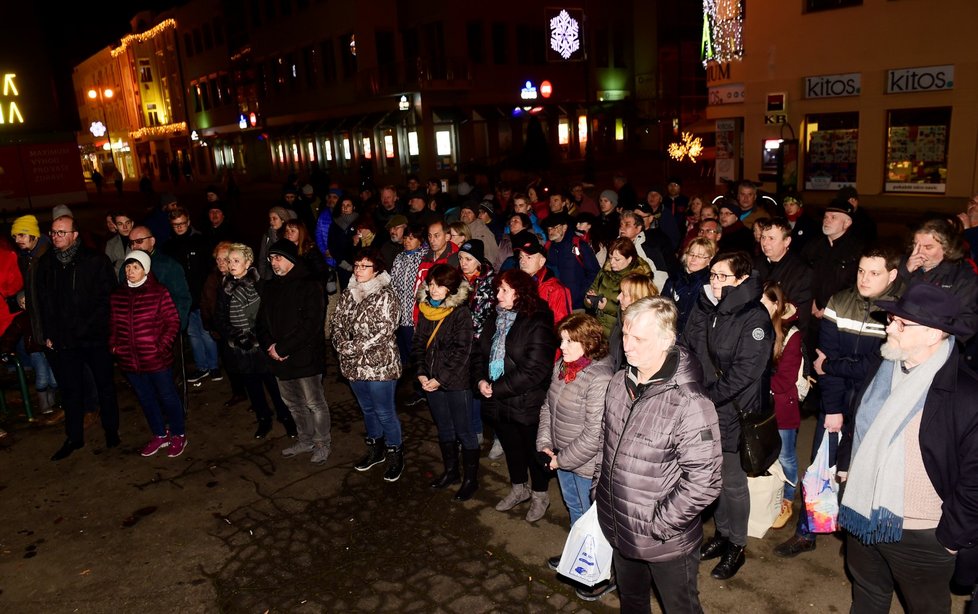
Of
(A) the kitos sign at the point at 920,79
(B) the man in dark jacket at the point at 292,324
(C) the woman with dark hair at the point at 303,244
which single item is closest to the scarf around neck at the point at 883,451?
(B) the man in dark jacket at the point at 292,324

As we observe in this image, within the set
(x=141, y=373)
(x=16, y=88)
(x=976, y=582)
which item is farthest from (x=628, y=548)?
(x=16, y=88)

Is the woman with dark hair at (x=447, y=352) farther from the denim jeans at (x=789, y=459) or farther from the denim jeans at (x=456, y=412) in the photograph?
the denim jeans at (x=789, y=459)

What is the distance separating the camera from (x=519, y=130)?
38.2m

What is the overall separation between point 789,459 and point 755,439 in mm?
1041

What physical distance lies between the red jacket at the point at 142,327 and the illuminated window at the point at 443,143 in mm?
29906

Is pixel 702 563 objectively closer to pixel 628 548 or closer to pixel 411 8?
pixel 628 548

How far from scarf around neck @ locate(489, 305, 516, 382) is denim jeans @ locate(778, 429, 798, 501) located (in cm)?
211

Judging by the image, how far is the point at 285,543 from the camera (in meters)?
5.41

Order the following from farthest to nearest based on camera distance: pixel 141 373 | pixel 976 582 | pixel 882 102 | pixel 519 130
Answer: pixel 519 130, pixel 882 102, pixel 141 373, pixel 976 582

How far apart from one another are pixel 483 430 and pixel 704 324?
3.29 meters

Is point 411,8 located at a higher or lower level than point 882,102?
higher

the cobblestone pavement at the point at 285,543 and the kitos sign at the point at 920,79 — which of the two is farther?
the kitos sign at the point at 920,79

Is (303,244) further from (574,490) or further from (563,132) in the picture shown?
(563,132)

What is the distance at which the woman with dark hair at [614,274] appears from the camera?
613cm
